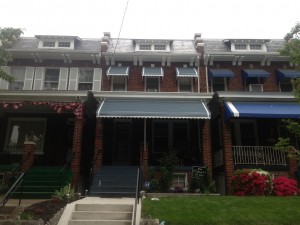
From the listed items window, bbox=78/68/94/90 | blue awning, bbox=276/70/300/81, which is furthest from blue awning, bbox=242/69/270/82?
window, bbox=78/68/94/90

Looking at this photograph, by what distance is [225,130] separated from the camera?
14.7 metres

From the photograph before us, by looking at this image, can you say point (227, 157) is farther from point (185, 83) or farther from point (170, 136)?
point (185, 83)

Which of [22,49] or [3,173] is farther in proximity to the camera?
[22,49]

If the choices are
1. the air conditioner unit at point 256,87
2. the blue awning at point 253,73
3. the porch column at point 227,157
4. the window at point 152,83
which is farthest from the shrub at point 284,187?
the window at point 152,83

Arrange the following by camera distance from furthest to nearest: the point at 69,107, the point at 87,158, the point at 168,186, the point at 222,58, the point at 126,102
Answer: the point at 222,58 < the point at 87,158 < the point at 126,102 < the point at 69,107 < the point at 168,186

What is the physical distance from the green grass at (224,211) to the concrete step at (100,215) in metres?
0.57

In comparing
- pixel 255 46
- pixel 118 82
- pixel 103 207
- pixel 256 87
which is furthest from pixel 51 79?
pixel 255 46

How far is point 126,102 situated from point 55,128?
482 centimetres

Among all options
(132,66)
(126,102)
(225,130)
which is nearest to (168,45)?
(132,66)

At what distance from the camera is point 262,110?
562 inches

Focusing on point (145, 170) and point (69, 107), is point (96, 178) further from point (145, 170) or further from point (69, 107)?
point (69, 107)

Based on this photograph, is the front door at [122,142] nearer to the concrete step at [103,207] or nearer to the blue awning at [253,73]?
the blue awning at [253,73]

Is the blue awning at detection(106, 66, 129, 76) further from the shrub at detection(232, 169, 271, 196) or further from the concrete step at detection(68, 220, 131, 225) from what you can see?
the concrete step at detection(68, 220, 131, 225)

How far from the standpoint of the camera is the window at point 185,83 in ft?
59.2
